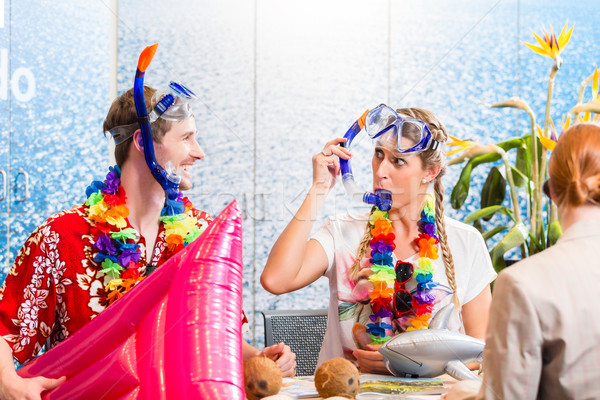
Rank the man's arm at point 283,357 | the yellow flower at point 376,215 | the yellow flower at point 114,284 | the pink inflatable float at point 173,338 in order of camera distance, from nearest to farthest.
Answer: the pink inflatable float at point 173,338
the man's arm at point 283,357
the yellow flower at point 114,284
the yellow flower at point 376,215

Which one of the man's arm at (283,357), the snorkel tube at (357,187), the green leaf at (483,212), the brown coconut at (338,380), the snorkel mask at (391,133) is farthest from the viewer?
the green leaf at (483,212)

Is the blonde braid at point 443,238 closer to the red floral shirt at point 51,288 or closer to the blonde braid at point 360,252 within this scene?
the blonde braid at point 360,252

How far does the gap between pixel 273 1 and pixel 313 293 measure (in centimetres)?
156

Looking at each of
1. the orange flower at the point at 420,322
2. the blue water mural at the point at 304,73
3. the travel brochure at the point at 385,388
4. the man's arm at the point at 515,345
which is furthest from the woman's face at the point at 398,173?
the blue water mural at the point at 304,73

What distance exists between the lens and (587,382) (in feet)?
2.62

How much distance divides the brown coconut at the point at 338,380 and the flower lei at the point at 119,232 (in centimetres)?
63

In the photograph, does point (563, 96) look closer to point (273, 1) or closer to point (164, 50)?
point (273, 1)

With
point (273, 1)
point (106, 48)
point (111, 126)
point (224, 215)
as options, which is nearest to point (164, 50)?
point (106, 48)

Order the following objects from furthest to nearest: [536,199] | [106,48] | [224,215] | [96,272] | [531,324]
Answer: [106,48] < [536,199] < [96,272] < [224,215] < [531,324]

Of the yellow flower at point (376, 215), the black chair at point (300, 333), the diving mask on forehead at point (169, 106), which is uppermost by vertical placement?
the diving mask on forehead at point (169, 106)

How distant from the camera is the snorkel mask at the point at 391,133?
1643mm

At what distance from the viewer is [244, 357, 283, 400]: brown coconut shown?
1.10 metres

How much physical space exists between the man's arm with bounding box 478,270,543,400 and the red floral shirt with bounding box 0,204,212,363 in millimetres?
1010

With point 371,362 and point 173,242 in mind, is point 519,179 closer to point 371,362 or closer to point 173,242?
point 371,362
